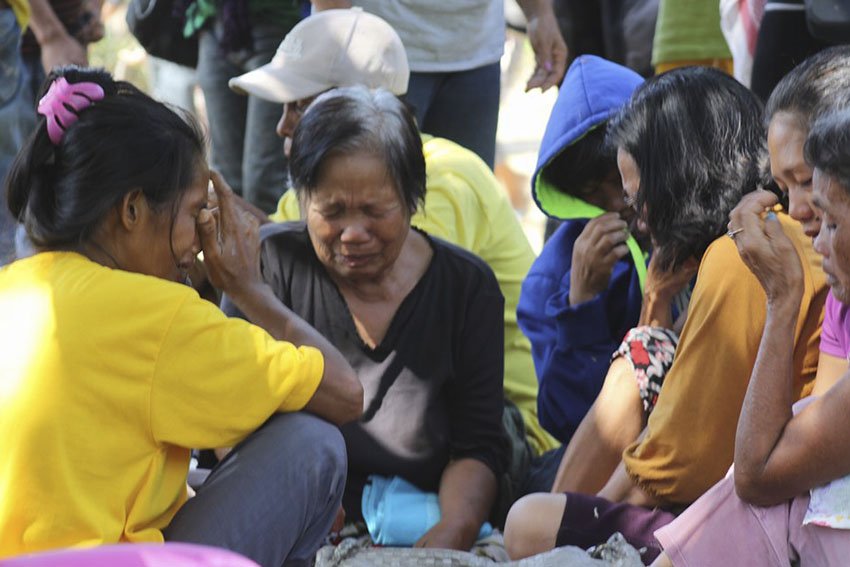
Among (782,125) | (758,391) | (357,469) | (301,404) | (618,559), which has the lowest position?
(357,469)

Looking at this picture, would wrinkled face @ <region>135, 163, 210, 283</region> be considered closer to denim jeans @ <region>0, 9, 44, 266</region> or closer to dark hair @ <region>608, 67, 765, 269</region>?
dark hair @ <region>608, 67, 765, 269</region>

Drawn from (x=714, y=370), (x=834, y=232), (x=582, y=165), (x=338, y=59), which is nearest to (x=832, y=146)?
(x=834, y=232)

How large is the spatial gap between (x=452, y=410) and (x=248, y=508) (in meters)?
0.90

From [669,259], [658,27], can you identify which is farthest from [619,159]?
[658,27]

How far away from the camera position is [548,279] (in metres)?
3.40

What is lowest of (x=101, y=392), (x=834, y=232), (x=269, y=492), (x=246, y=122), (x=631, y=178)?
(x=246, y=122)

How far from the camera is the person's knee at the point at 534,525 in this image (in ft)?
8.78

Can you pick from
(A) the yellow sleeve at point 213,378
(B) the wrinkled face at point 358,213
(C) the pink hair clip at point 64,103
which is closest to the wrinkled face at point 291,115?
(B) the wrinkled face at point 358,213

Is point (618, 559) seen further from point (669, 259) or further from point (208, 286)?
point (208, 286)

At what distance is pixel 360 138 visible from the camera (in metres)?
3.08

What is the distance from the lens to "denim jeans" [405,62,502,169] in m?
4.14

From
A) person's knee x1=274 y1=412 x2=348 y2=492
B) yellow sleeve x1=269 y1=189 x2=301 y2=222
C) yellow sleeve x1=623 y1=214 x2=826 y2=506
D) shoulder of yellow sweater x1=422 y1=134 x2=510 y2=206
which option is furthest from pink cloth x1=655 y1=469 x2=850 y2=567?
yellow sleeve x1=269 y1=189 x2=301 y2=222

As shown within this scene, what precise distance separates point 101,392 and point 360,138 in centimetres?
112

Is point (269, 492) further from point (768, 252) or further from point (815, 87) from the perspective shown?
point (815, 87)
